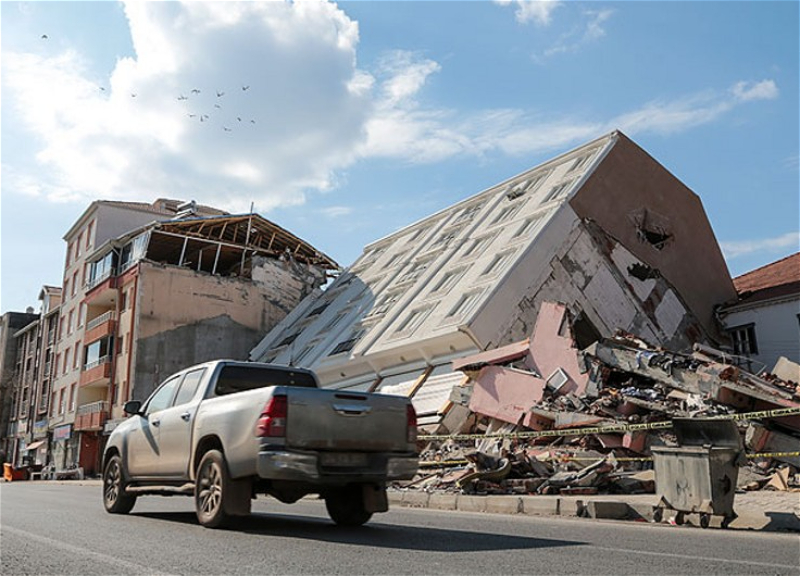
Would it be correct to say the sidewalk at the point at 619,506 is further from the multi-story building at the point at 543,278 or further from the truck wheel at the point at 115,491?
the multi-story building at the point at 543,278

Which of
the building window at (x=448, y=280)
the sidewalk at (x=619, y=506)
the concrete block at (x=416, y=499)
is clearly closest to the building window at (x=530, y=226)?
the building window at (x=448, y=280)

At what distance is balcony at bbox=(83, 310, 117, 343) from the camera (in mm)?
39625

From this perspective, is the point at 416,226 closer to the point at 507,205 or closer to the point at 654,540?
the point at 507,205

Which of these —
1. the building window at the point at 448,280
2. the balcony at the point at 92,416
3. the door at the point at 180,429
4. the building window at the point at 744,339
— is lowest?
the door at the point at 180,429

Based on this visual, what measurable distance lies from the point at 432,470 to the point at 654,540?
30.7 feet

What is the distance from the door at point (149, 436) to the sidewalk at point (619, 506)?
5.68m

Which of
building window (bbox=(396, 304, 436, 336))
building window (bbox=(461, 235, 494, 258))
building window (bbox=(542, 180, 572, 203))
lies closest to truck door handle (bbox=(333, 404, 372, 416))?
building window (bbox=(396, 304, 436, 336))

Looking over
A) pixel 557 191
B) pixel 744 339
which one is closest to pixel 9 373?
Answer: pixel 557 191

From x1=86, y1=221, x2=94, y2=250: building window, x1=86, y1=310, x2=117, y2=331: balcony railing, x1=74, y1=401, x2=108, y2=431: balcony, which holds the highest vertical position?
x1=86, y1=221, x2=94, y2=250: building window

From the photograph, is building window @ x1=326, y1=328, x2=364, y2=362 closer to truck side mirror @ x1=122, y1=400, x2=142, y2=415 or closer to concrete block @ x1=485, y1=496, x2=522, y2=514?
concrete block @ x1=485, y1=496, x2=522, y2=514

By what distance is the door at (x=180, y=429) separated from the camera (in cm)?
842

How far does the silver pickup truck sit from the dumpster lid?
12.6ft

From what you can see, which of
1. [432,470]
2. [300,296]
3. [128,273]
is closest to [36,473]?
[128,273]

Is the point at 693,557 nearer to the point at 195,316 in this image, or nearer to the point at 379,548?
the point at 379,548
